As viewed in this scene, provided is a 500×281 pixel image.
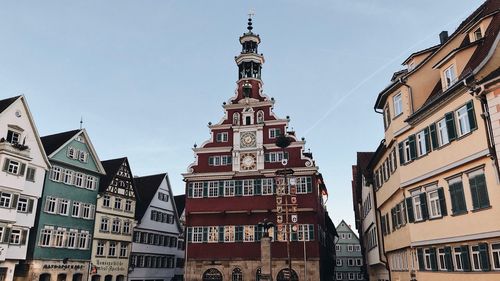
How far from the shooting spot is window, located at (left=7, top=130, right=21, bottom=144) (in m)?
35.8

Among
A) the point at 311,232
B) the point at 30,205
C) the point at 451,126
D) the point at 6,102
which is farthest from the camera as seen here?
the point at 311,232

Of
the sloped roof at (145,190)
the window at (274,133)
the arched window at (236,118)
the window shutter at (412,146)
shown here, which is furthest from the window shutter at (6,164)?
the window shutter at (412,146)

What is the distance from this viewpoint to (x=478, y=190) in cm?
1689

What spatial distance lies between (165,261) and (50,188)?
20937 mm

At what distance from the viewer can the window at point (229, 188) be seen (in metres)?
43.7

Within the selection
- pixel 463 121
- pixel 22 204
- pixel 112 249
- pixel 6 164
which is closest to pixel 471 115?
pixel 463 121

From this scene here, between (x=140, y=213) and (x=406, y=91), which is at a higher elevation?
(x=406, y=91)

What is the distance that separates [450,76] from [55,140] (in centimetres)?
3880

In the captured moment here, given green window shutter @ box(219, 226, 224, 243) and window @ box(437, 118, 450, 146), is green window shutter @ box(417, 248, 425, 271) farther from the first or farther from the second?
green window shutter @ box(219, 226, 224, 243)

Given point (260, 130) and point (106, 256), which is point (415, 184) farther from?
point (106, 256)

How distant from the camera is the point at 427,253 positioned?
21141mm

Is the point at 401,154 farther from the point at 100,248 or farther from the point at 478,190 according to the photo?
the point at 100,248

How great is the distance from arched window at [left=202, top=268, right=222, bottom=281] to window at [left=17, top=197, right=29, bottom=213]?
18021 mm

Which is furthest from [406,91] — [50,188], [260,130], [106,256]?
[106,256]
